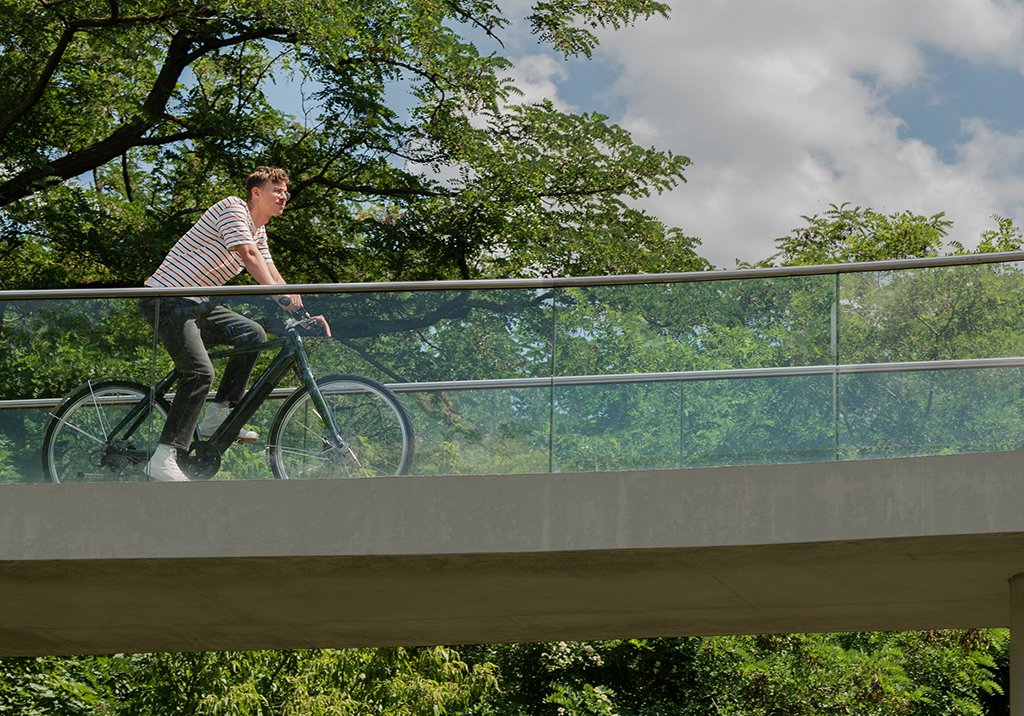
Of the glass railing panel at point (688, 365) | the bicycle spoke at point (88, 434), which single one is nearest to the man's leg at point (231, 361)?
the bicycle spoke at point (88, 434)

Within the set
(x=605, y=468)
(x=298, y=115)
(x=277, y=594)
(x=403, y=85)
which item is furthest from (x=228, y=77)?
(x=605, y=468)

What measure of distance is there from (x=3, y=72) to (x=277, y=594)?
431 inches

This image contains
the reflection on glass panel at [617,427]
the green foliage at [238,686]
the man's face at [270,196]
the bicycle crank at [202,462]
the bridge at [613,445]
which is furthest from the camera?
the green foliage at [238,686]

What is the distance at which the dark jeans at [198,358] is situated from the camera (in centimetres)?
803

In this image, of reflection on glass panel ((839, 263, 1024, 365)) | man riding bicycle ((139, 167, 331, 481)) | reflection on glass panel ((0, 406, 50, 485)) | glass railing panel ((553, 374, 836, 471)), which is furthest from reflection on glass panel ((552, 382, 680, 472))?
reflection on glass panel ((0, 406, 50, 485))

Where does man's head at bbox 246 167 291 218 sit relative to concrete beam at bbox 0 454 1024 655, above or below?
above

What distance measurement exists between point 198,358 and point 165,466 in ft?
1.97

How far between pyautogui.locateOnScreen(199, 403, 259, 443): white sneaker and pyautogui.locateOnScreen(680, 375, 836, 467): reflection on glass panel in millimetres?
2284

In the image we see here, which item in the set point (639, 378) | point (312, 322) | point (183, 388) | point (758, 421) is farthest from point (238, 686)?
point (758, 421)

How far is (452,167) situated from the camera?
60.9ft

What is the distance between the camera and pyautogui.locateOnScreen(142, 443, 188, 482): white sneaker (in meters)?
8.00

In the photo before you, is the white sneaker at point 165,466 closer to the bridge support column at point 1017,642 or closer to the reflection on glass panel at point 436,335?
the reflection on glass panel at point 436,335

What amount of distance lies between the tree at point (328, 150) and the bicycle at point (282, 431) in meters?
9.41

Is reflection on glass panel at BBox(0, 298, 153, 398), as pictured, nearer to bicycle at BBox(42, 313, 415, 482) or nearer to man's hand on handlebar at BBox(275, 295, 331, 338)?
bicycle at BBox(42, 313, 415, 482)
